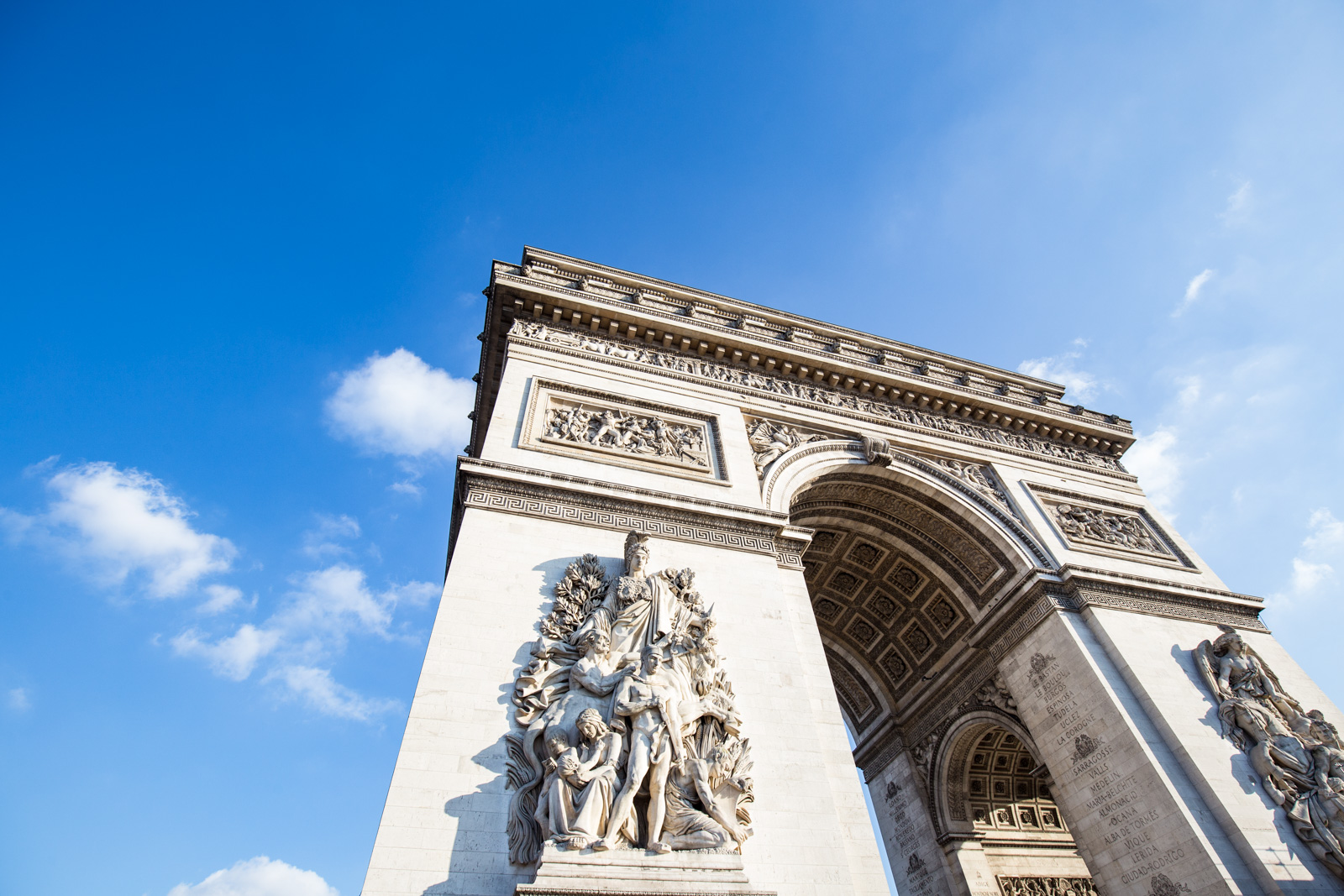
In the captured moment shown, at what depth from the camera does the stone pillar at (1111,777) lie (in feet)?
28.9

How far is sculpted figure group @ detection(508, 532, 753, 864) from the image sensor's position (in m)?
6.10

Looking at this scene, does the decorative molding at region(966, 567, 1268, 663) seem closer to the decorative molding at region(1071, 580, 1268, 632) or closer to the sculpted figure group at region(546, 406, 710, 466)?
the decorative molding at region(1071, 580, 1268, 632)

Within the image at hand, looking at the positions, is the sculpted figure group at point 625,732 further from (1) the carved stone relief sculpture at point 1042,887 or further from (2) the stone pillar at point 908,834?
(1) the carved stone relief sculpture at point 1042,887

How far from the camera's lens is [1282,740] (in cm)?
973

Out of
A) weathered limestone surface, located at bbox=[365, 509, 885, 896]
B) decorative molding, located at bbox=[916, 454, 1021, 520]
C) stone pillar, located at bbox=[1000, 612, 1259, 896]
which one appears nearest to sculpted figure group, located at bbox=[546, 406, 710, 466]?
weathered limestone surface, located at bbox=[365, 509, 885, 896]

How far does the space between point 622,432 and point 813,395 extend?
4.44 meters

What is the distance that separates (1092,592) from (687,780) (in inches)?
325

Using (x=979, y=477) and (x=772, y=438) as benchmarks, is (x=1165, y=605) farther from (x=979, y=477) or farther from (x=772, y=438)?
(x=772, y=438)

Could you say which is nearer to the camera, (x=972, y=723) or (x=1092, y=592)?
(x=1092, y=592)

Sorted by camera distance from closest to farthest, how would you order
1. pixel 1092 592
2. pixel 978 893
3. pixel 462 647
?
pixel 462 647, pixel 1092 592, pixel 978 893

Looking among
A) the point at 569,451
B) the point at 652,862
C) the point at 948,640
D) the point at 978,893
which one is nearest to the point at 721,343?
the point at 569,451

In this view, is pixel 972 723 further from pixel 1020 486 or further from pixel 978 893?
pixel 1020 486

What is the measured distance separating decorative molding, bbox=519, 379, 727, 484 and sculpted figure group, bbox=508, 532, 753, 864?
8.02 ft

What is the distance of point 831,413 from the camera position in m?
13.5
